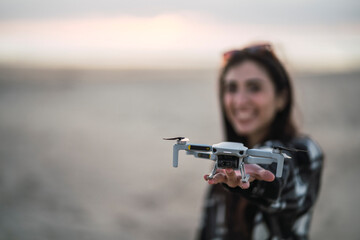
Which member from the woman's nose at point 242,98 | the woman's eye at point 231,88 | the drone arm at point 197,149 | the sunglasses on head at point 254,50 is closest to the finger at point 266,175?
the drone arm at point 197,149

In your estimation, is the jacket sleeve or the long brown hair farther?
the long brown hair

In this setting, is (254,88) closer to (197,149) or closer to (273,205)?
(273,205)

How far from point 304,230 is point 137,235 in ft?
16.5

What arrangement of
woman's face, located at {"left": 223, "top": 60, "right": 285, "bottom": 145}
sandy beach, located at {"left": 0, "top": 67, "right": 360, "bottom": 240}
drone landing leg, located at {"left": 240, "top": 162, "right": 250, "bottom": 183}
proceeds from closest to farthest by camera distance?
drone landing leg, located at {"left": 240, "top": 162, "right": 250, "bottom": 183} < woman's face, located at {"left": 223, "top": 60, "right": 285, "bottom": 145} < sandy beach, located at {"left": 0, "top": 67, "right": 360, "bottom": 240}

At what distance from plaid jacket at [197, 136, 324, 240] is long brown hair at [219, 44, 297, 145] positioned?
22 centimetres

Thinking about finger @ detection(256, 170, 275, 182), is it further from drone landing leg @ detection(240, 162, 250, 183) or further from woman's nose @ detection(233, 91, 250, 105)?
woman's nose @ detection(233, 91, 250, 105)

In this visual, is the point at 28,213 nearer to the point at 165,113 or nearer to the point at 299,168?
the point at 299,168

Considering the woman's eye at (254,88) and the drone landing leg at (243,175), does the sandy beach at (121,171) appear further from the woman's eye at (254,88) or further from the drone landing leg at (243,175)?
the drone landing leg at (243,175)

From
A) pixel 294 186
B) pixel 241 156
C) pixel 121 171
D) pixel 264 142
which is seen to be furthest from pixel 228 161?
pixel 121 171

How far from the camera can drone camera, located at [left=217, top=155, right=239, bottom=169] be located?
164 cm

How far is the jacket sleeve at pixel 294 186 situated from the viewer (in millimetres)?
2082

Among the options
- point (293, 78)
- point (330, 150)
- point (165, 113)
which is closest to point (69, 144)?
point (165, 113)

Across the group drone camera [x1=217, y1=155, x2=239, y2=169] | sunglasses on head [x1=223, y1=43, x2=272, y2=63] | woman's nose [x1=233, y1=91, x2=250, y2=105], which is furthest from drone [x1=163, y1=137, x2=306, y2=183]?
sunglasses on head [x1=223, y1=43, x2=272, y2=63]

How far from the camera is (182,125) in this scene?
1620 cm
